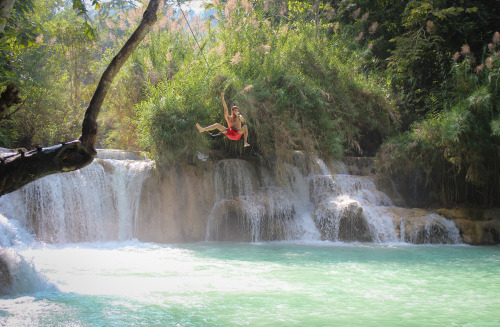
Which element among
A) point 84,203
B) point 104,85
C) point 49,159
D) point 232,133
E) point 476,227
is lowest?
point 476,227

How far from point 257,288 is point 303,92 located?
840 centimetres

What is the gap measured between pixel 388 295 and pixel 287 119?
7.58 metres

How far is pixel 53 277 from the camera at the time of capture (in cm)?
698

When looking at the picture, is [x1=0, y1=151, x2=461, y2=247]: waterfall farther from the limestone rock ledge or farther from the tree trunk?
the tree trunk

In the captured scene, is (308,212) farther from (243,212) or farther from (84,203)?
(84,203)

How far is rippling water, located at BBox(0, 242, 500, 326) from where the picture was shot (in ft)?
17.0

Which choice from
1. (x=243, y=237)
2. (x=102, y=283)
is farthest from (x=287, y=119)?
(x=102, y=283)

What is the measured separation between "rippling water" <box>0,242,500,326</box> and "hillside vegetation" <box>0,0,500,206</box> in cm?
361

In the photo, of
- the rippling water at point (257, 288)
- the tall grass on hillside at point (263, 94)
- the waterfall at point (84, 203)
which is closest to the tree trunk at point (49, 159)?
the rippling water at point (257, 288)

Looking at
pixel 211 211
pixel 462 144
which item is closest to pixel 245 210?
pixel 211 211

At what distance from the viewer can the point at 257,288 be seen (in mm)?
6566

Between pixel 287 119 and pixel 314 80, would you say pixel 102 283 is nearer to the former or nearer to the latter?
pixel 287 119

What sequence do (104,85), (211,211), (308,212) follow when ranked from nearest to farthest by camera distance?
(104,85) < (211,211) < (308,212)

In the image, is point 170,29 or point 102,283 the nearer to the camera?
point 102,283
